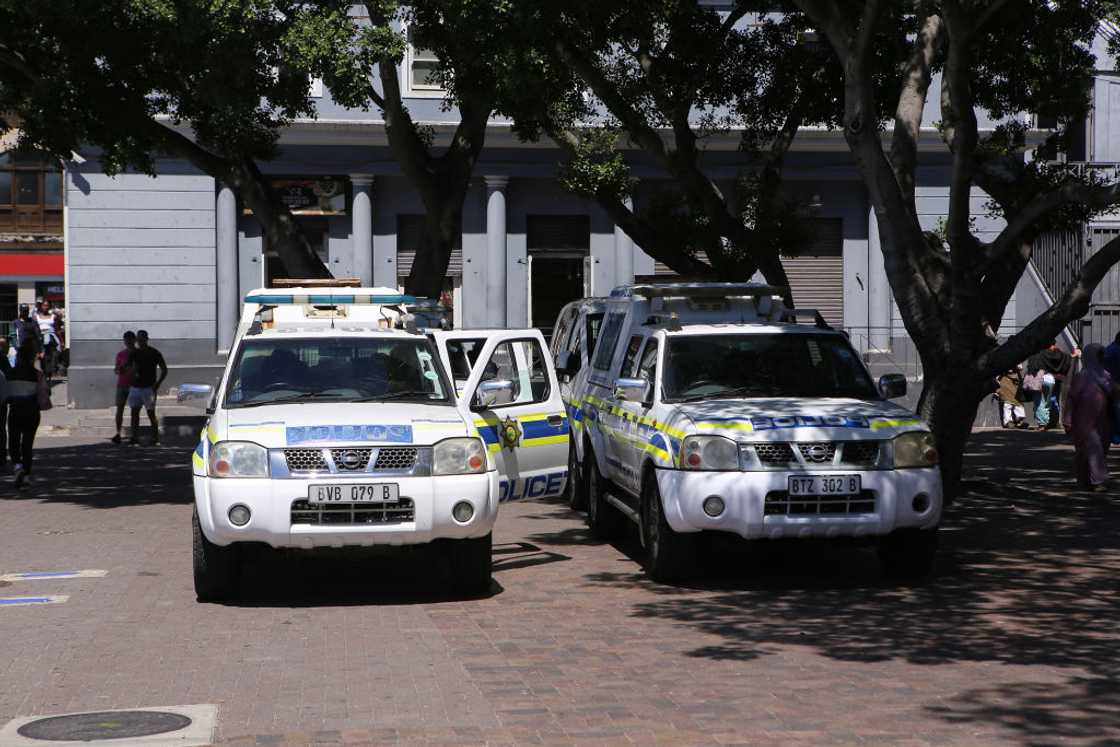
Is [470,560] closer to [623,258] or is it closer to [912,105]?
[912,105]

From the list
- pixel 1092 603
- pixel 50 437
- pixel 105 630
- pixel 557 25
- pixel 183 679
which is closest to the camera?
pixel 183 679

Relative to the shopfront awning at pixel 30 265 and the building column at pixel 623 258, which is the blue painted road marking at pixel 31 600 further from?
the shopfront awning at pixel 30 265

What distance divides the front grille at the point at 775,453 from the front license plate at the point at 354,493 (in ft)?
8.11

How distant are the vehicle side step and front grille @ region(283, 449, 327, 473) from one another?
2838 millimetres

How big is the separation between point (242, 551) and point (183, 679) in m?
2.36

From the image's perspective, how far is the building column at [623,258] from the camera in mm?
33406

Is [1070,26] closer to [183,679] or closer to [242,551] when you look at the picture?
[242,551]

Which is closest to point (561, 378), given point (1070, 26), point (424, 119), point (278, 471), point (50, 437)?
point (278, 471)

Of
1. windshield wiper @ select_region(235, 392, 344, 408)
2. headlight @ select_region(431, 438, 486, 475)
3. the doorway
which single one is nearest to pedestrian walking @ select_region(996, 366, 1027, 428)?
the doorway

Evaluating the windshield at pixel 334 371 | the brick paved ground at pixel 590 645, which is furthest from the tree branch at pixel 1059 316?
the windshield at pixel 334 371

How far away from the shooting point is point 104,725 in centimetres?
705

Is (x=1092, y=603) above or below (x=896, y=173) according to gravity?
below

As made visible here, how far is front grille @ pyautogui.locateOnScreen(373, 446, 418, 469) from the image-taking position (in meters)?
10.0

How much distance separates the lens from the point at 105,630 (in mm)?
9477
